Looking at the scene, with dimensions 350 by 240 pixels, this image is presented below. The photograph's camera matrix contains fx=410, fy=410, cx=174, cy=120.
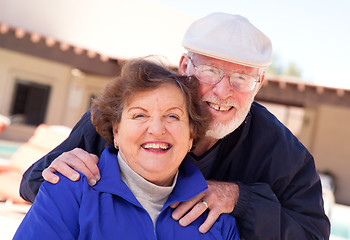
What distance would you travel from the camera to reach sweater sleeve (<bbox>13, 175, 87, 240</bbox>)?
150 cm

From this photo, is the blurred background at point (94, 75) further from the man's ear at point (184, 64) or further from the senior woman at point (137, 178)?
the senior woman at point (137, 178)

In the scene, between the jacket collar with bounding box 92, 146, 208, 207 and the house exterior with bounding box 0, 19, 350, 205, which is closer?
the jacket collar with bounding box 92, 146, 208, 207

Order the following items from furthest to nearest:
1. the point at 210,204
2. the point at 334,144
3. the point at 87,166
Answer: the point at 334,144 → the point at 210,204 → the point at 87,166

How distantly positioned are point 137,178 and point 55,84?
12.1 m

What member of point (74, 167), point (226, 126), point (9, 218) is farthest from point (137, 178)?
point (9, 218)

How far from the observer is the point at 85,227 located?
1562 mm

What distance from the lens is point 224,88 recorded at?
2.18 meters

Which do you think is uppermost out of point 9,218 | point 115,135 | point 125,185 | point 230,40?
point 230,40

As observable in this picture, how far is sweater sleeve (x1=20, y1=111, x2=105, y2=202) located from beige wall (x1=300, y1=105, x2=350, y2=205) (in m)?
10.9

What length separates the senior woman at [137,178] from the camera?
1573 millimetres

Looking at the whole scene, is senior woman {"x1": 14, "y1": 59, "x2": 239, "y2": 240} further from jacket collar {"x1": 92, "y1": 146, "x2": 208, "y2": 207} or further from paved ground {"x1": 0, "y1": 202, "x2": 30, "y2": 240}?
paved ground {"x1": 0, "y1": 202, "x2": 30, "y2": 240}

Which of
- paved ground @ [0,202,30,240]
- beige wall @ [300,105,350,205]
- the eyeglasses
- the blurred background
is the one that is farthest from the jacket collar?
beige wall @ [300,105,350,205]

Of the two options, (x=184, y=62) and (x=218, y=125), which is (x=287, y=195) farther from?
(x=184, y=62)

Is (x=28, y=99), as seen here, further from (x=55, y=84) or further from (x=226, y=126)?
(x=226, y=126)
